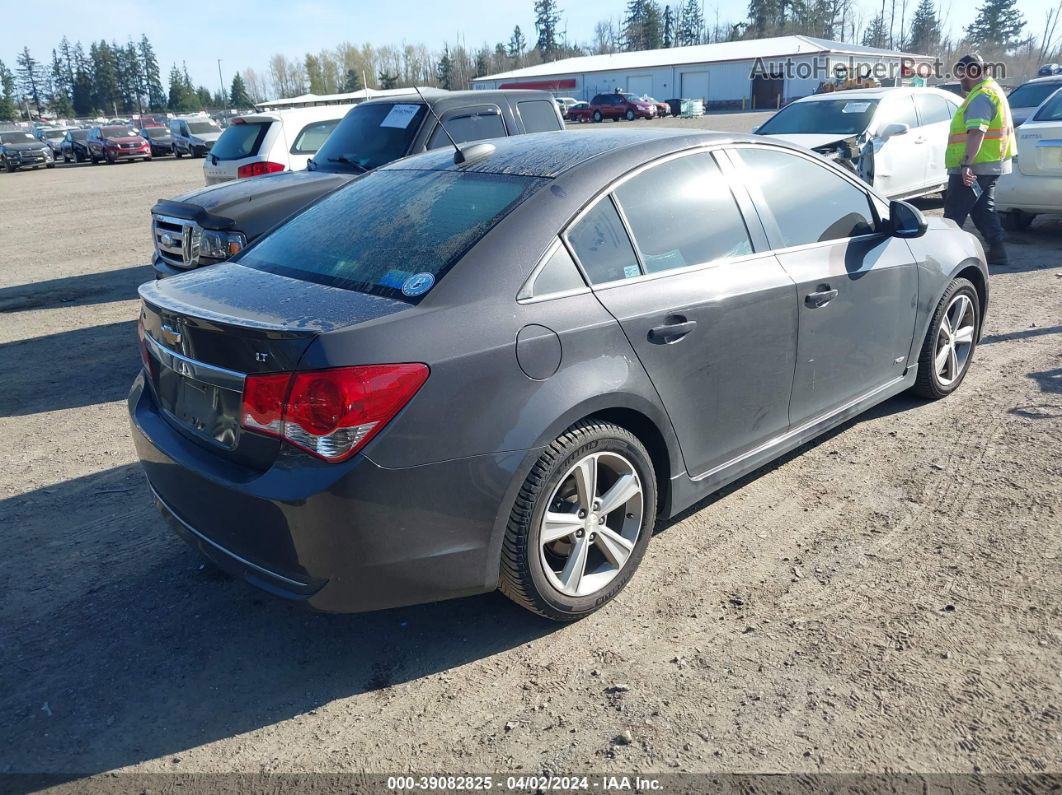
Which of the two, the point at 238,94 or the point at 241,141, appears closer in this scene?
the point at 241,141

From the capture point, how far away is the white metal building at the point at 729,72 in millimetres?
64000

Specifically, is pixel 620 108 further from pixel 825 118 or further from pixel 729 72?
pixel 825 118

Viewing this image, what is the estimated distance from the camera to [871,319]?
4.26m

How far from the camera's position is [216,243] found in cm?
657

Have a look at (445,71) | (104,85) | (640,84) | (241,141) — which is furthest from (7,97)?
(241,141)

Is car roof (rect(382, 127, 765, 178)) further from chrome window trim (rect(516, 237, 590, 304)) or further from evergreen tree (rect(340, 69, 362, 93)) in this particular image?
evergreen tree (rect(340, 69, 362, 93))

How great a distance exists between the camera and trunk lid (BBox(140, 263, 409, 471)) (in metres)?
2.62

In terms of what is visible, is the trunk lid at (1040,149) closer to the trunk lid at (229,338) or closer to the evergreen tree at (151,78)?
the trunk lid at (229,338)

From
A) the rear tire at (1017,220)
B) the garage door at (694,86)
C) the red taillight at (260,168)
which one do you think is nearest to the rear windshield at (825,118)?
the rear tire at (1017,220)

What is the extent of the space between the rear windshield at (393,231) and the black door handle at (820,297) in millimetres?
1418

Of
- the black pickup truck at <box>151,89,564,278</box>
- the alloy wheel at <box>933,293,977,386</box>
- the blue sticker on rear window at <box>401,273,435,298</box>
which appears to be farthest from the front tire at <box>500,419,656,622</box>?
the black pickup truck at <box>151,89,564,278</box>

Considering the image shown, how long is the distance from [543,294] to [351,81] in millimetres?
127115

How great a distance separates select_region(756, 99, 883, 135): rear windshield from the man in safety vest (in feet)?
6.21

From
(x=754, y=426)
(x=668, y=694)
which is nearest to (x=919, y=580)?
(x=754, y=426)
